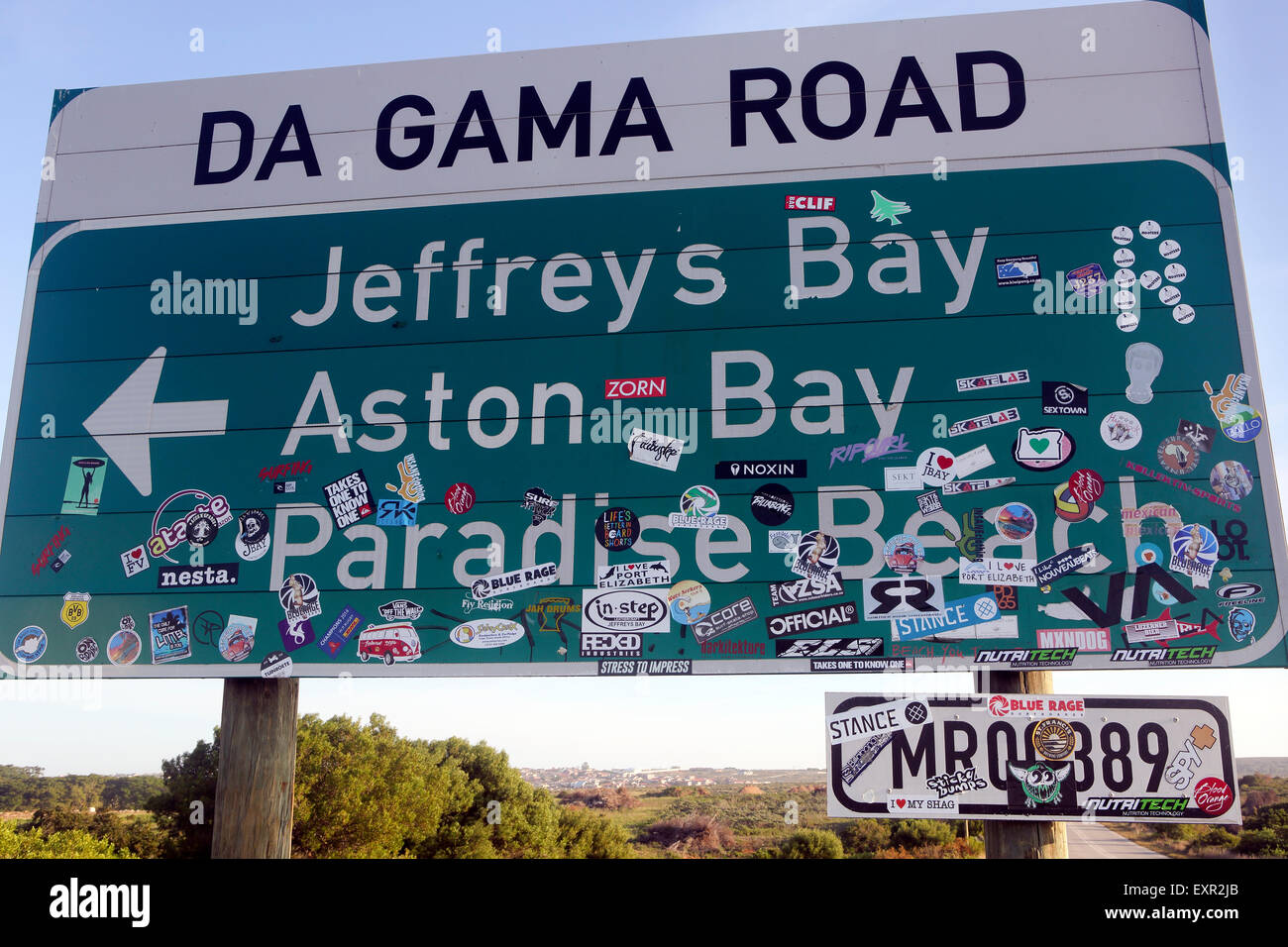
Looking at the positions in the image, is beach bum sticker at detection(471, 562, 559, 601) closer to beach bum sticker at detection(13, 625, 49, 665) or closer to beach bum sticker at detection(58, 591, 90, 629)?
beach bum sticker at detection(58, 591, 90, 629)

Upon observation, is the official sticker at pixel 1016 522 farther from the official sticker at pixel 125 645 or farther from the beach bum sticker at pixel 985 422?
the official sticker at pixel 125 645

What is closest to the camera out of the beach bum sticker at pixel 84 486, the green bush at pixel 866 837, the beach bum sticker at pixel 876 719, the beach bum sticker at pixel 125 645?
the beach bum sticker at pixel 876 719

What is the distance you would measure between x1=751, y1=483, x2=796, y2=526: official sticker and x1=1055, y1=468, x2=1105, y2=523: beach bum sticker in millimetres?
1197

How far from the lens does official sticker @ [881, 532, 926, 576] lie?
4242 mm

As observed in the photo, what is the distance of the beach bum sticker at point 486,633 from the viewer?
4395mm

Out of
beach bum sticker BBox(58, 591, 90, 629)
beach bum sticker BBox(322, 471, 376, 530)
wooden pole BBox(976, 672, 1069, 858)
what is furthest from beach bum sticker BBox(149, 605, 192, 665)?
wooden pole BBox(976, 672, 1069, 858)

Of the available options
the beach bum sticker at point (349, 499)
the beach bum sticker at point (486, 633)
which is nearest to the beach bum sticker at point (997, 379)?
the beach bum sticker at point (486, 633)

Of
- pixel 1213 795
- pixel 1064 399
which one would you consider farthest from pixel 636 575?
pixel 1213 795

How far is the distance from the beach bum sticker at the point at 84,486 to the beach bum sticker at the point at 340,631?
1.50 meters

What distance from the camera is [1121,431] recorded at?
429 centimetres

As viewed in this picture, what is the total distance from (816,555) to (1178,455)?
5.49ft
